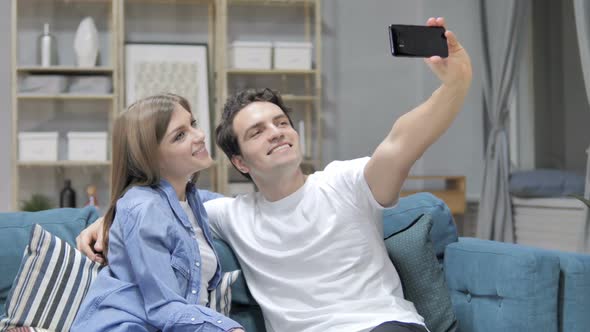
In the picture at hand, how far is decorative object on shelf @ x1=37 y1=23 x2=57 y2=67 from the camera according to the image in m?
4.88

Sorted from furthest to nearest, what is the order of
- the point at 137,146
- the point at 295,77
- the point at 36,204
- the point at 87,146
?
the point at 295,77
the point at 87,146
the point at 36,204
the point at 137,146

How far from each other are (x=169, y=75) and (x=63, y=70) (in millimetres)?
707

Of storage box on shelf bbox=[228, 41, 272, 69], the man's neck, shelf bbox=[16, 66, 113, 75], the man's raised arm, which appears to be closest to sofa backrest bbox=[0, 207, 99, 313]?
the man's neck

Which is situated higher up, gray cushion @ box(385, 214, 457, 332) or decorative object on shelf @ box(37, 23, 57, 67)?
decorative object on shelf @ box(37, 23, 57, 67)

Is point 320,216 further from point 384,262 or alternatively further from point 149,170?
point 149,170

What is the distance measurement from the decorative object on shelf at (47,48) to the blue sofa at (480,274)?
9.57ft

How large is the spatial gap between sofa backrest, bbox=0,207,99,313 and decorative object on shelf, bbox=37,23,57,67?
9.57 feet

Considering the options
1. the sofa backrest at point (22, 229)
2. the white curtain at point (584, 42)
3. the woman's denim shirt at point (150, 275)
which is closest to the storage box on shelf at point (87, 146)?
the sofa backrest at point (22, 229)

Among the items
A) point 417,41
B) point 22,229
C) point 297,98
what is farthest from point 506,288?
point 297,98

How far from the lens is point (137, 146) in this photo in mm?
1902

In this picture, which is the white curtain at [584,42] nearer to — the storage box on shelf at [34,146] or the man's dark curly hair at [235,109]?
the man's dark curly hair at [235,109]

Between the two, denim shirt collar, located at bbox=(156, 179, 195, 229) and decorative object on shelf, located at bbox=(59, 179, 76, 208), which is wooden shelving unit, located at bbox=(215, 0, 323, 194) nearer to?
decorative object on shelf, located at bbox=(59, 179, 76, 208)

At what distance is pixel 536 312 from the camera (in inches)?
77.2

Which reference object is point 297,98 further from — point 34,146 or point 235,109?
point 235,109
